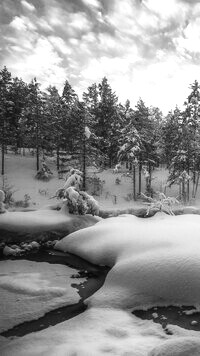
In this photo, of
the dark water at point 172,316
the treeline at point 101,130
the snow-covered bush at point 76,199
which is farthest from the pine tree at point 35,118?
the dark water at point 172,316

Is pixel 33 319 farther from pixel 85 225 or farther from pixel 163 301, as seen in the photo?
pixel 85 225

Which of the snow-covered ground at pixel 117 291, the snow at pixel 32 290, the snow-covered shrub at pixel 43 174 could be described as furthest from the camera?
the snow-covered shrub at pixel 43 174

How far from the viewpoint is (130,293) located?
8.05m

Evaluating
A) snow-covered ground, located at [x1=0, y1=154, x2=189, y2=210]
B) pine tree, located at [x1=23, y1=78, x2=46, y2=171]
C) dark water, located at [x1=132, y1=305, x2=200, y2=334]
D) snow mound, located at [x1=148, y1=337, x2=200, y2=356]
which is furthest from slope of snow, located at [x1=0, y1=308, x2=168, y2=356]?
pine tree, located at [x1=23, y1=78, x2=46, y2=171]

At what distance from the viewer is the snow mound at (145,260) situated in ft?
25.8

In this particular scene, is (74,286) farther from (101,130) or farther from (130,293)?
(101,130)

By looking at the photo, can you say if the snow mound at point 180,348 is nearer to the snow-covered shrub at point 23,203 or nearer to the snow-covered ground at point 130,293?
the snow-covered ground at point 130,293

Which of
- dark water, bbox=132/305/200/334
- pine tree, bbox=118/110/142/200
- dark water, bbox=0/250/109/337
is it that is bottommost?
dark water, bbox=0/250/109/337

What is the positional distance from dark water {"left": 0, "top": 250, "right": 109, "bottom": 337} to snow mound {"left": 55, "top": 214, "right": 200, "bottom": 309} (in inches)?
13.4

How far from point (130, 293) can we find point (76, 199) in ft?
23.9

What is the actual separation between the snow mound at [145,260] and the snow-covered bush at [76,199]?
2.53m

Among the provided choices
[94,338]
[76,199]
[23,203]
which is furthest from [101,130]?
[94,338]

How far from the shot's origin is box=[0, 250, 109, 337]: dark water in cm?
695

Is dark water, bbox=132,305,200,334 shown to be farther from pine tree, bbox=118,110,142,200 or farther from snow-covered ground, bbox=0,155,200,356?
pine tree, bbox=118,110,142,200
